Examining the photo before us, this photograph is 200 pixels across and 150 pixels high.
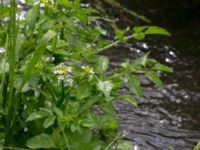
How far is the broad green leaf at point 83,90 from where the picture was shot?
1.28 metres

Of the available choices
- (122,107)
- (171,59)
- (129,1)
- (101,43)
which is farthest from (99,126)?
(129,1)

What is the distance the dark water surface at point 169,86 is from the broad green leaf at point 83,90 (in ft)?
2.92

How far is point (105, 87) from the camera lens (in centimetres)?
125

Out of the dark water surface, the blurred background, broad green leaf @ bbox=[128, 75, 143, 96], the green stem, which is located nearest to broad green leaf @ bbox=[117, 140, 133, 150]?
broad green leaf @ bbox=[128, 75, 143, 96]

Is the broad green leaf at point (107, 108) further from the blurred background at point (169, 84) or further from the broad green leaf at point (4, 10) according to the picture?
the blurred background at point (169, 84)

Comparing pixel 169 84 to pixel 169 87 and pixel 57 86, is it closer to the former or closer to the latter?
pixel 169 87

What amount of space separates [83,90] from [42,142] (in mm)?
175

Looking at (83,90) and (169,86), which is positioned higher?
(83,90)

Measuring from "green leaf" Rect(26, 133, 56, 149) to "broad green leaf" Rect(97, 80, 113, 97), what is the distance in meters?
0.19

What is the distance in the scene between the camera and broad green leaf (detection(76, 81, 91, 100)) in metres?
1.28

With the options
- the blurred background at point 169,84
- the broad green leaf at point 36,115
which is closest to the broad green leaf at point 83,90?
the broad green leaf at point 36,115

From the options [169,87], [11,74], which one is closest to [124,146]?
[11,74]

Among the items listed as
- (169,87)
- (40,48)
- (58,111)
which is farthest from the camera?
(169,87)

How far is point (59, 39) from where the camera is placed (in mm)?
1401
